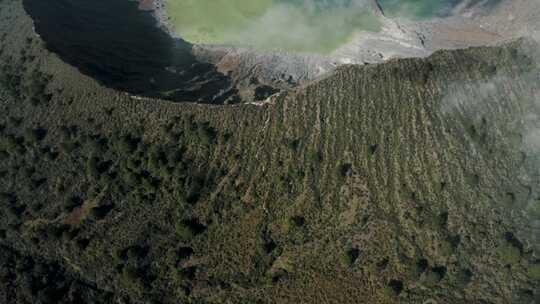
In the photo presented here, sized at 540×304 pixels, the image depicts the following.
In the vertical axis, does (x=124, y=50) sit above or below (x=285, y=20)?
below

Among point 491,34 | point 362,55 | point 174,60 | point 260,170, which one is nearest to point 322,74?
point 362,55

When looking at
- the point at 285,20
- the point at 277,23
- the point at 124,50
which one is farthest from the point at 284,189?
the point at 124,50

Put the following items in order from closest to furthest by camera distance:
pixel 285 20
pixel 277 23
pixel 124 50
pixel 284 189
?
pixel 284 189 → pixel 124 50 → pixel 277 23 → pixel 285 20

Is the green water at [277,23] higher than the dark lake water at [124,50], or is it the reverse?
the green water at [277,23]

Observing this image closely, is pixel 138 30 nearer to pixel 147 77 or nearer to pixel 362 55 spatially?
pixel 147 77

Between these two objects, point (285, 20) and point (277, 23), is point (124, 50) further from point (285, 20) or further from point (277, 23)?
point (285, 20)

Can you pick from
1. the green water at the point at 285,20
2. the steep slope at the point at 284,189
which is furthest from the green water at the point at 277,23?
the steep slope at the point at 284,189

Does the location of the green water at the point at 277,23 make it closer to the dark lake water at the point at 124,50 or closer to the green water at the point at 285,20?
the green water at the point at 285,20
